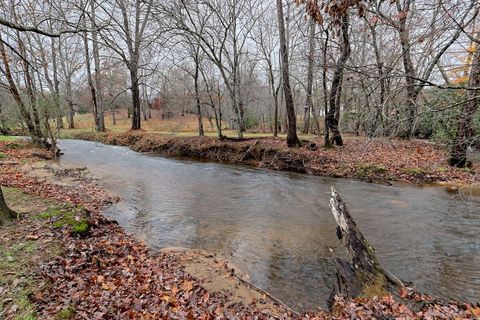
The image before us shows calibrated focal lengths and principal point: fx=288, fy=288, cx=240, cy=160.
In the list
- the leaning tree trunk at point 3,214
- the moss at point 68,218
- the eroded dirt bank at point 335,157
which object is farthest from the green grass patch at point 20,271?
the eroded dirt bank at point 335,157

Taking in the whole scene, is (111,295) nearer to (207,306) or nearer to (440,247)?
(207,306)

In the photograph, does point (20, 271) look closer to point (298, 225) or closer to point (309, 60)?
point (298, 225)

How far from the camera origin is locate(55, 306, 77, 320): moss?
326 cm

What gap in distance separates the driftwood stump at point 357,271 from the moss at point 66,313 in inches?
139

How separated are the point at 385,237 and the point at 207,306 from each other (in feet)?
14.3

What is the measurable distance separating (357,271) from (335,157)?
29.5 ft

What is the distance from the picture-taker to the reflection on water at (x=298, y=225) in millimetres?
4984

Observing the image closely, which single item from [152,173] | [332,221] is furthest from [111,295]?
[152,173]

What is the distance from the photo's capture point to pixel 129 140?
21.7m

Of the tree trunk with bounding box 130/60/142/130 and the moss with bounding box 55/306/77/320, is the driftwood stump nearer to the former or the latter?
the moss with bounding box 55/306/77/320

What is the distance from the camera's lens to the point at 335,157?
12742 mm

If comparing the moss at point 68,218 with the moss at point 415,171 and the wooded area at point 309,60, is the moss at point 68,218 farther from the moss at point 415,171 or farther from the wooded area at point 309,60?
the moss at point 415,171

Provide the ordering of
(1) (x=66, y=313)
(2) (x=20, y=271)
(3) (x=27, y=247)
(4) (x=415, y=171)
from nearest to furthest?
(1) (x=66, y=313)
(2) (x=20, y=271)
(3) (x=27, y=247)
(4) (x=415, y=171)

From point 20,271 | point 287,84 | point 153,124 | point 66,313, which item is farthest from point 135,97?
point 66,313
